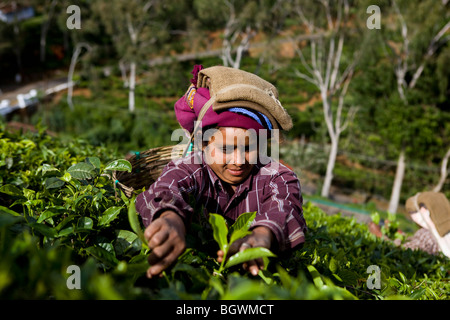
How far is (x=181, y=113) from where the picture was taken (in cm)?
189

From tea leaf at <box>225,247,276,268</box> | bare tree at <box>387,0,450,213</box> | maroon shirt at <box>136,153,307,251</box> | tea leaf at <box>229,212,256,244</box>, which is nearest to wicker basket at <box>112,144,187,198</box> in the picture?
maroon shirt at <box>136,153,307,251</box>

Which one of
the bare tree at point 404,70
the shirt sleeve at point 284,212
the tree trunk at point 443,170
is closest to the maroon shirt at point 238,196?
the shirt sleeve at point 284,212

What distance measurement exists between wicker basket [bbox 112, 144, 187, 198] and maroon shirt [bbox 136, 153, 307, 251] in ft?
1.65

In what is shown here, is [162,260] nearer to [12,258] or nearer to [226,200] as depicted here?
[12,258]

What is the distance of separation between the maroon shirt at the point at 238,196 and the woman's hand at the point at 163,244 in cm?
13

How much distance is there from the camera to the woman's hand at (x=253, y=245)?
935mm

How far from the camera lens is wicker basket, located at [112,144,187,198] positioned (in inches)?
80.2

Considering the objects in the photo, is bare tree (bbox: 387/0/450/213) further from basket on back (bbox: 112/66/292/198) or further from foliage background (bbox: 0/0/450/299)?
basket on back (bbox: 112/66/292/198)

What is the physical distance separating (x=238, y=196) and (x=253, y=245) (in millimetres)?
657

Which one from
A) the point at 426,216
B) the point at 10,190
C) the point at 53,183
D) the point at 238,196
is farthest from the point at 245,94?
the point at 426,216

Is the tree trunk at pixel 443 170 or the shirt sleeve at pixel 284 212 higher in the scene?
the shirt sleeve at pixel 284 212

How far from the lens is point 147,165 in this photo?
2.19m

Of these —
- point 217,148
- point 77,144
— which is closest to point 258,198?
point 217,148

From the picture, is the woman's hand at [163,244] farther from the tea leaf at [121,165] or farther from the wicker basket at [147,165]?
the wicker basket at [147,165]
